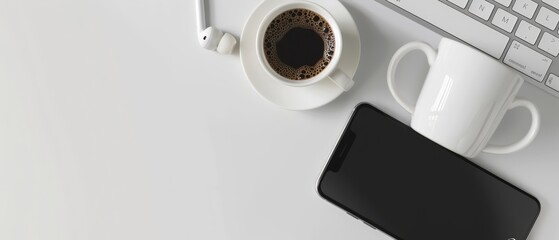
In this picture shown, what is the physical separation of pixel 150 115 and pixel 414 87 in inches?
14.2

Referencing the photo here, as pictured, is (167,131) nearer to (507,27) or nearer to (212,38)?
(212,38)

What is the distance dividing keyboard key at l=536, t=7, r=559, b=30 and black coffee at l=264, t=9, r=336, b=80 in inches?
9.8

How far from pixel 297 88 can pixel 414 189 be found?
0.70 feet

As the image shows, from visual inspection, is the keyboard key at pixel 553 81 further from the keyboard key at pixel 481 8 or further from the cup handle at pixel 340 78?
the cup handle at pixel 340 78

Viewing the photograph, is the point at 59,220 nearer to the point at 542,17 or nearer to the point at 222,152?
the point at 222,152

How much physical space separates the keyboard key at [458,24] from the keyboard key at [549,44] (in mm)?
44

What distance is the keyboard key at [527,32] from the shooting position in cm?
67

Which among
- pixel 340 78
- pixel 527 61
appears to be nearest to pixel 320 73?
pixel 340 78

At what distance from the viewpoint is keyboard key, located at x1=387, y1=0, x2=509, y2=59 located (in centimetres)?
68

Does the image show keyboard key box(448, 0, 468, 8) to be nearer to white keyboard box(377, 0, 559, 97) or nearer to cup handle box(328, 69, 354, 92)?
white keyboard box(377, 0, 559, 97)

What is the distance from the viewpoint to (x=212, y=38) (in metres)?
0.71

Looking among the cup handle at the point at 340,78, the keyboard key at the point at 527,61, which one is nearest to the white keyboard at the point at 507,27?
the keyboard key at the point at 527,61

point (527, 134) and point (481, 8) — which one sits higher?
point (481, 8)

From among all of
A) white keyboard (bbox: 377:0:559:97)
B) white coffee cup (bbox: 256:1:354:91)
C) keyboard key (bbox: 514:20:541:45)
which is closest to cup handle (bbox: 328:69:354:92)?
white coffee cup (bbox: 256:1:354:91)
